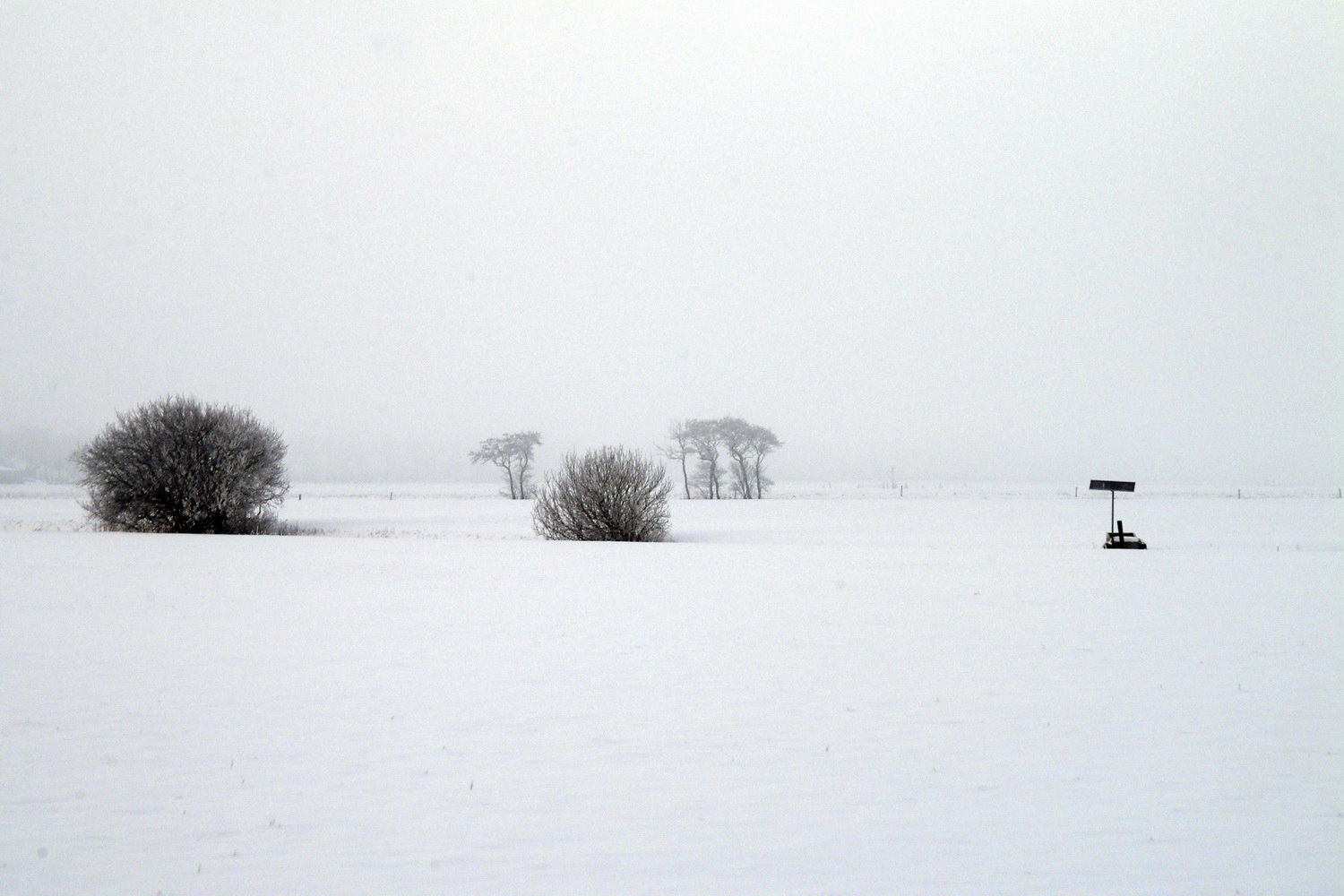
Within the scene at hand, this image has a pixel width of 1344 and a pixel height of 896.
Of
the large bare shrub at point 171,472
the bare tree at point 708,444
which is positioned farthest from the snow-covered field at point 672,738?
the bare tree at point 708,444

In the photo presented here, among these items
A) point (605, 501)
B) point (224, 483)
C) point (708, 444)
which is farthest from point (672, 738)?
point (708, 444)

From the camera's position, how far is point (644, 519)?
31281 millimetres

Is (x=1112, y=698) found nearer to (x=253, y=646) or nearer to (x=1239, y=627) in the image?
(x=1239, y=627)

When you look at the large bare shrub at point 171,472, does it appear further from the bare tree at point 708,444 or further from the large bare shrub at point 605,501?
the bare tree at point 708,444

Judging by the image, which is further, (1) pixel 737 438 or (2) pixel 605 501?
(1) pixel 737 438

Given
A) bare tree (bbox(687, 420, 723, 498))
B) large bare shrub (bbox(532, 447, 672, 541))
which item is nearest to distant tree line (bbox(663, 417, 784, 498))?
bare tree (bbox(687, 420, 723, 498))

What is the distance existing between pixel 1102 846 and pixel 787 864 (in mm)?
2025

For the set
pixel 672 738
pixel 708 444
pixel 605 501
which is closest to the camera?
pixel 672 738

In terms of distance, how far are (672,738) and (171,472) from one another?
33797 mm

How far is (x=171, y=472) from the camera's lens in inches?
1342

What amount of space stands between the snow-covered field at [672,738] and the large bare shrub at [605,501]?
1333 centimetres

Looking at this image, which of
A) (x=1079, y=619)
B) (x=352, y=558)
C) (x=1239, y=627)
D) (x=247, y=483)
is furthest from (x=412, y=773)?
(x=247, y=483)

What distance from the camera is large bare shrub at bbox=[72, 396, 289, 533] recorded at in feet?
112

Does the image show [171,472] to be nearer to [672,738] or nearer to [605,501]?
[605,501]
